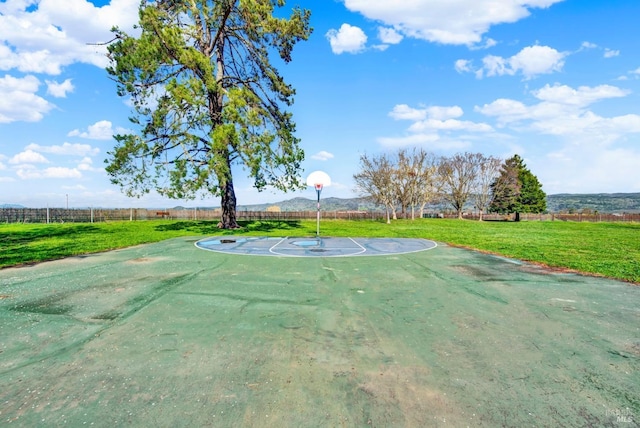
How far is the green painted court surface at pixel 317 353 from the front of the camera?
1.94 m

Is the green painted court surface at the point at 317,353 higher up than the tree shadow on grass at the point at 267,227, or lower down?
lower down

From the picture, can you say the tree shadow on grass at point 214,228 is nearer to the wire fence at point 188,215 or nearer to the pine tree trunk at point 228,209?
the pine tree trunk at point 228,209

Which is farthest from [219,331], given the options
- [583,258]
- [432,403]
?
[583,258]

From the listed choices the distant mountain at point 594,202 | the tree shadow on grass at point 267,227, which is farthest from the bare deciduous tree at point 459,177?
the distant mountain at point 594,202

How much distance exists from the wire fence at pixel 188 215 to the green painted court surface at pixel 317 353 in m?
27.6

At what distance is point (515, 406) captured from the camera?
199cm

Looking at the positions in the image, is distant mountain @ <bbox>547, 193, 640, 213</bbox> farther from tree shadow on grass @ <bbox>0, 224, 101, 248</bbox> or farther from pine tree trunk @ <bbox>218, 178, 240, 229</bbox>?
tree shadow on grass @ <bbox>0, 224, 101, 248</bbox>

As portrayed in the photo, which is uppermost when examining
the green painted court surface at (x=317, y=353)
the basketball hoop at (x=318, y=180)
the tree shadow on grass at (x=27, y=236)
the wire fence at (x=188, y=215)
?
the basketball hoop at (x=318, y=180)

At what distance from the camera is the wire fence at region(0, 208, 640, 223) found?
87.6 feet

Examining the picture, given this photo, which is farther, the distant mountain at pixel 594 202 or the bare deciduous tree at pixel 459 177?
the distant mountain at pixel 594 202

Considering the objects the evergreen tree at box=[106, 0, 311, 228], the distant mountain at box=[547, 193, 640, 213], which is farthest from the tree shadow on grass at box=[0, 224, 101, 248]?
the distant mountain at box=[547, 193, 640, 213]

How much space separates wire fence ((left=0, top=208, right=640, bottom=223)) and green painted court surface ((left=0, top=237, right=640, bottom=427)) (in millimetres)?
27643

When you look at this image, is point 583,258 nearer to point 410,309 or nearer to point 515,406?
point 410,309

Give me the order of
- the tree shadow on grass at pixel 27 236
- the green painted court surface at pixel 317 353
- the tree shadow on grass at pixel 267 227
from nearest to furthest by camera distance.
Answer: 1. the green painted court surface at pixel 317 353
2. the tree shadow on grass at pixel 27 236
3. the tree shadow on grass at pixel 267 227
